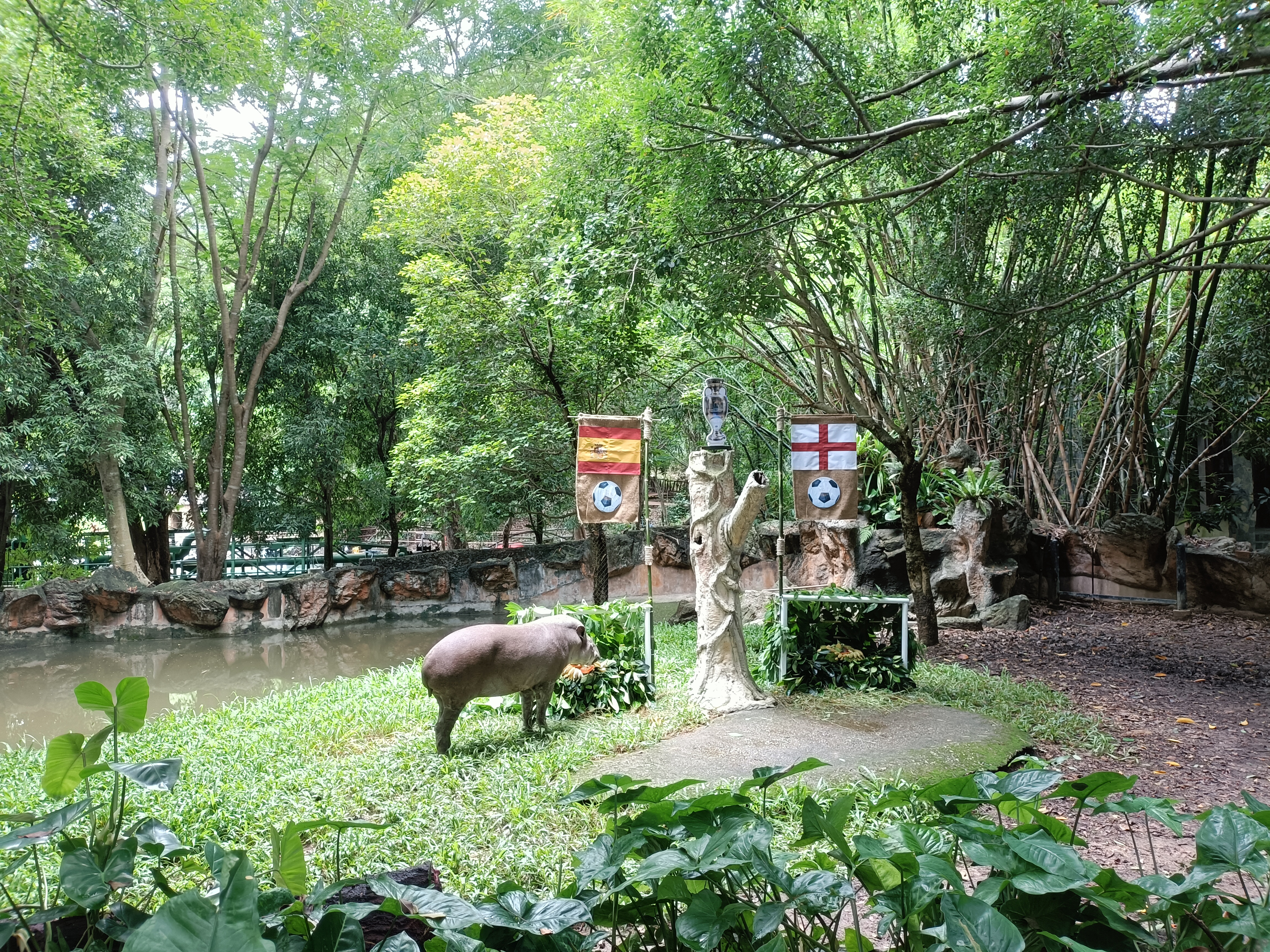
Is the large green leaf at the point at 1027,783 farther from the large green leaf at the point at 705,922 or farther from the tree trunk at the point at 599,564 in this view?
the tree trunk at the point at 599,564

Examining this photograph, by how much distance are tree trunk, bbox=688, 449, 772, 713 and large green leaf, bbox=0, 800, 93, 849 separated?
4.25m

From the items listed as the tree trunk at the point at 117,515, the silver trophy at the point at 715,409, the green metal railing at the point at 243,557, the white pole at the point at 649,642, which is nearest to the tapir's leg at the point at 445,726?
the white pole at the point at 649,642

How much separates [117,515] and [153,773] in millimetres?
11128

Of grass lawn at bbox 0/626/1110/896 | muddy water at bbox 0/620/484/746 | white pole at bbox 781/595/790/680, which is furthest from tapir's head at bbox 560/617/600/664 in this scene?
muddy water at bbox 0/620/484/746

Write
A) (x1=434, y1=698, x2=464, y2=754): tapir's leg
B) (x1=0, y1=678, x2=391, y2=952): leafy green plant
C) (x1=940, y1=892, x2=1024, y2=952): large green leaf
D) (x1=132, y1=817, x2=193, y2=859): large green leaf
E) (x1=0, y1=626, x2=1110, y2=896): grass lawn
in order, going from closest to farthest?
(x1=0, y1=678, x2=391, y2=952): leafy green plant
(x1=940, y1=892, x2=1024, y2=952): large green leaf
(x1=132, y1=817, x2=193, y2=859): large green leaf
(x1=0, y1=626, x2=1110, y2=896): grass lawn
(x1=434, y1=698, x2=464, y2=754): tapir's leg

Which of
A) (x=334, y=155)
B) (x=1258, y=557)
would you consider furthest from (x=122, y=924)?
(x=334, y=155)

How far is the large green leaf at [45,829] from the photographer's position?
4.00 feet

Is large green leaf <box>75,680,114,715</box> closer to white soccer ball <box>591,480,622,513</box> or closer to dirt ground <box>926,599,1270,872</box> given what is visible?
dirt ground <box>926,599,1270,872</box>

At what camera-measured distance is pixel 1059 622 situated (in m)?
8.55

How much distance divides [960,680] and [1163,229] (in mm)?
4511

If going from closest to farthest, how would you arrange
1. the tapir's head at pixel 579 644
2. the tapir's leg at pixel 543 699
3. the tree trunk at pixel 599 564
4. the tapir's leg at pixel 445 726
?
the tapir's leg at pixel 445 726 → the tapir's leg at pixel 543 699 → the tapir's head at pixel 579 644 → the tree trunk at pixel 599 564

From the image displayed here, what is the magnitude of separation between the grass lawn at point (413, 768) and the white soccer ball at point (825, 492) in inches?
53.2

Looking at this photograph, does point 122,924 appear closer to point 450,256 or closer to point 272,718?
point 272,718

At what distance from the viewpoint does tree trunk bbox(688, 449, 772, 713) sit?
5.32 m
